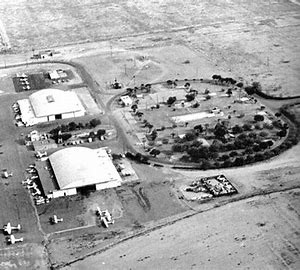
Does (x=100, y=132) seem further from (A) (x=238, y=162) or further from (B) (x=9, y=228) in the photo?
(B) (x=9, y=228)

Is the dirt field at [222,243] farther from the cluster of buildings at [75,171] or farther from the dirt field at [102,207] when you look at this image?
the cluster of buildings at [75,171]

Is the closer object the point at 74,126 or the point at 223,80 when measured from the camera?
the point at 74,126

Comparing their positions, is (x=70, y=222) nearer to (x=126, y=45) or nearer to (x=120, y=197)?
(x=120, y=197)

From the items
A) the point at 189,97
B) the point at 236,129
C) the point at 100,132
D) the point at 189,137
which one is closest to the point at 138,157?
the point at 189,137

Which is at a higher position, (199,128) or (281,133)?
(281,133)

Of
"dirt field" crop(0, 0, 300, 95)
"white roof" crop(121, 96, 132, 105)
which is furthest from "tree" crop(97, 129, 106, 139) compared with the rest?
"dirt field" crop(0, 0, 300, 95)

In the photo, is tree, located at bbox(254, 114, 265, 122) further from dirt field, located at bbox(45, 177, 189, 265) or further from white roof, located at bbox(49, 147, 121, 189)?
white roof, located at bbox(49, 147, 121, 189)

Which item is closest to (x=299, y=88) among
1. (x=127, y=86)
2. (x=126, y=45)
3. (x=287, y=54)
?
(x=287, y=54)
